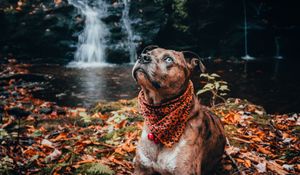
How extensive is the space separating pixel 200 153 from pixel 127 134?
6.91 feet

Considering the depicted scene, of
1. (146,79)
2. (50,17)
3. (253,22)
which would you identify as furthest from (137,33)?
(146,79)

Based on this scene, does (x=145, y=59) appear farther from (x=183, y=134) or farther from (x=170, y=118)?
(x=183, y=134)

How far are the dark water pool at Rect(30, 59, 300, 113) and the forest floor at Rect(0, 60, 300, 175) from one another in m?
2.69

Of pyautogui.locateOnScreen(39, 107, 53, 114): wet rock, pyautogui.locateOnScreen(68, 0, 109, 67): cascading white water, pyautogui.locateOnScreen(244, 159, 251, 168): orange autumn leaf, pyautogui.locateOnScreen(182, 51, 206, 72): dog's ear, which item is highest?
pyautogui.locateOnScreen(68, 0, 109, 67): cascading white water

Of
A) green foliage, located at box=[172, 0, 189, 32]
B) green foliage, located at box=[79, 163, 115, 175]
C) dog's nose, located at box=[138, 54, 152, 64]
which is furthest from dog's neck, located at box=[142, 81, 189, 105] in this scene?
green foliage, located at box=[172, 0, 189, 32]

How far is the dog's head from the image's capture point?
2.68 m

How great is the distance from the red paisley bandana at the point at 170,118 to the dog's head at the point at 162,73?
0.29 ft

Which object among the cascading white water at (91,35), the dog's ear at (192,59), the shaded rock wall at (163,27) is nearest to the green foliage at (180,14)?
the shaded rock wall at (163,27)

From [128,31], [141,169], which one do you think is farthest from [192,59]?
[128,31]

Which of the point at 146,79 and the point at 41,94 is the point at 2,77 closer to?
the point at 41,94

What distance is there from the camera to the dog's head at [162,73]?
2.68 m

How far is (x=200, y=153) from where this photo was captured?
2867 mm

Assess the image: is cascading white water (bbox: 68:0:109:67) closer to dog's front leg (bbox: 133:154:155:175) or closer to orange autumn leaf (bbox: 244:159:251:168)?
orange autumn leaf (bbox: 244:159:251:168)

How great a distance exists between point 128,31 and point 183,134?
15170mm
